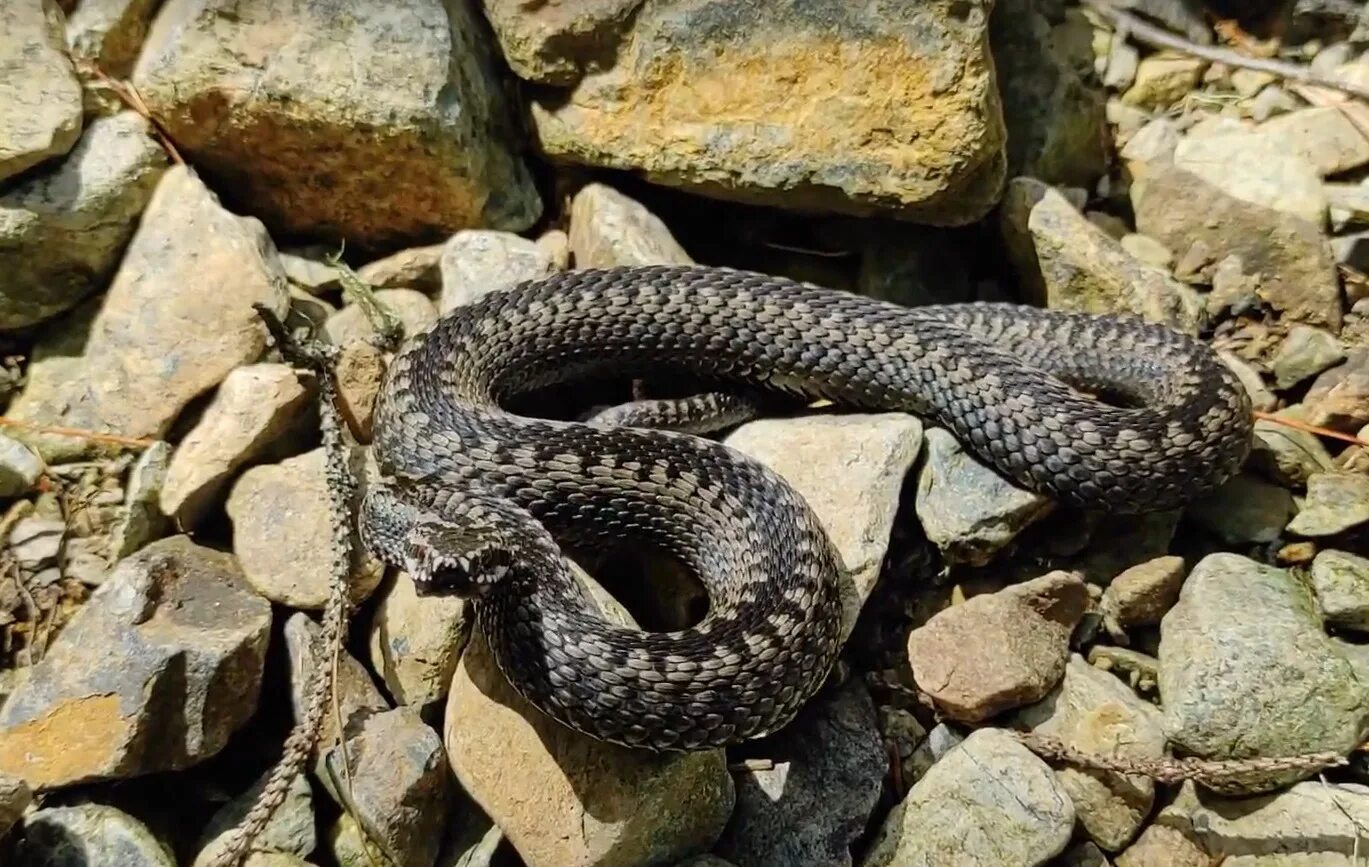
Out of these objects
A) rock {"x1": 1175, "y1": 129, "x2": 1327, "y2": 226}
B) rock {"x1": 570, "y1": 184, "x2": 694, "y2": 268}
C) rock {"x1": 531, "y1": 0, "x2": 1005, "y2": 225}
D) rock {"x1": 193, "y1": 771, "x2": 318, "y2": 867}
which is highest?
rock {"x1": 531, "y1": 0, "x2": 1005, "y2": 225}

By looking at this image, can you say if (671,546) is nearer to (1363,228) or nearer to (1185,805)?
(1185,805)

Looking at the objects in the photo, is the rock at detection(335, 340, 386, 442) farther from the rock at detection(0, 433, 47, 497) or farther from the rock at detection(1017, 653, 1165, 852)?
the rock at detection(1017, 653, 1165, 852)

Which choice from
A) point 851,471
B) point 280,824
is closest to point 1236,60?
point 851,471

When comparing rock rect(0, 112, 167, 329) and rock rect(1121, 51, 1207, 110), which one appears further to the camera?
rock rect(1121, 51, 1207, 110)

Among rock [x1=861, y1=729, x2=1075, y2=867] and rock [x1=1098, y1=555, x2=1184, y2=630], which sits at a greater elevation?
rock [x1=1098, y1=555, x2=1184, y2=630]

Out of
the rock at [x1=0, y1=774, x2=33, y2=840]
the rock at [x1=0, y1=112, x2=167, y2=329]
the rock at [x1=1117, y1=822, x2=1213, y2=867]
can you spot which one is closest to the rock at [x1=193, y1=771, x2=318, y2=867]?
the rock at [x1=0, y1=774, x2=33, y2=840]

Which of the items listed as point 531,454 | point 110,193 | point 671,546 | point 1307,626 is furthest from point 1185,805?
point 110,193

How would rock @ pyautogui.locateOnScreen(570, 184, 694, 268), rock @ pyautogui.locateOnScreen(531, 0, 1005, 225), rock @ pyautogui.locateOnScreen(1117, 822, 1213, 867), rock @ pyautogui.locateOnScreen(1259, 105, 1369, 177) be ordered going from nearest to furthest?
1. rock @ pyautogui.locateOnScreen(1117, 822, 1213, 867)
2. rock @ pyautogui.locateOnScreen(531, 0, 1005, 225)
3. rock @ pyautogui.locateOnScreen(570, 184, 694, 268)
4. rock @ pyautogui.locateOnScreen(1259, 105, 1369, 177)
